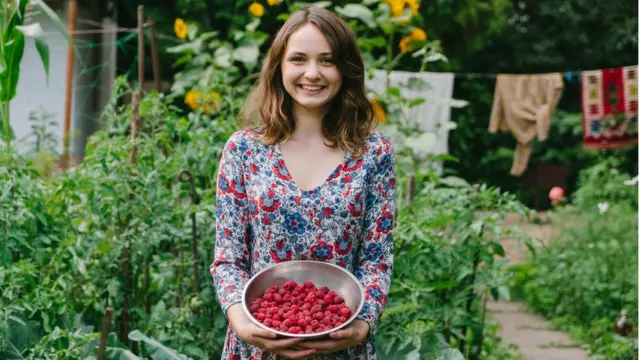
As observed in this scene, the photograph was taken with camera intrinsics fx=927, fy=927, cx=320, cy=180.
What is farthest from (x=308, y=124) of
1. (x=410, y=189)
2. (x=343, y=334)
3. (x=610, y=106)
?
(x=610, y=106)

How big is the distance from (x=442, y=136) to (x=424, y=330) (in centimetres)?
329

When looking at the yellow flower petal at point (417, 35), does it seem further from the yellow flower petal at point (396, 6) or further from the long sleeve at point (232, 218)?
the long sleeve at point (232, 218)

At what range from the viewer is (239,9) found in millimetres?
7422

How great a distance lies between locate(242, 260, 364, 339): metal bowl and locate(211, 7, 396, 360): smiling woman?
0.13 feet

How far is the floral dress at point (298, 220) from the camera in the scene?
1850mm

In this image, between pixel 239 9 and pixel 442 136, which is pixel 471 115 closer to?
pixel 239 9

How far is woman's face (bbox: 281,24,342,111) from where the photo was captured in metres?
1.86

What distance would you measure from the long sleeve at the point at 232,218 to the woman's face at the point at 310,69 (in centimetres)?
16

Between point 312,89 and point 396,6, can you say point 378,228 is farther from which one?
point 396,6

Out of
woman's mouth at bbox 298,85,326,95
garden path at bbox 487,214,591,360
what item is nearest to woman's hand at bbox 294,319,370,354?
woman's mouth at bbox 298,85,326,95

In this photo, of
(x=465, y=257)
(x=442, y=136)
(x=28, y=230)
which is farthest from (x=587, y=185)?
(x=28, y=230)

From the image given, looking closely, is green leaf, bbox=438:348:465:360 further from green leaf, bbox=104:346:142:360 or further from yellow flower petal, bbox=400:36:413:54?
yellow flower petal, bbox=400:36:413:54

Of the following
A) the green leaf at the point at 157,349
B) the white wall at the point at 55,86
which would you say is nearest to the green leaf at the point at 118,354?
the green leaf at the point at 157,349

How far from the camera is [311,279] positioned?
1844 mm
